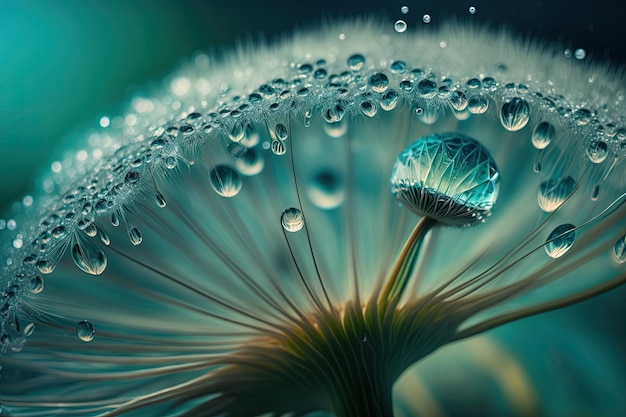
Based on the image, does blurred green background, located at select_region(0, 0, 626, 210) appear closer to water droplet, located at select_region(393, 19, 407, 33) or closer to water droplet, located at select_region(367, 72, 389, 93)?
water droplet, located at select_region(393, 19, 407, 33)

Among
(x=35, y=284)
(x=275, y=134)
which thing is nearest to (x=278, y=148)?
(x=275, y=134)

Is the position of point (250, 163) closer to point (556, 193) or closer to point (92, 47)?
point (556, 193)

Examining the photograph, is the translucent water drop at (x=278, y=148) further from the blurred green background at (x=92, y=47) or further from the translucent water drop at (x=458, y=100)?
the blurred green background at (x=92, y=47)

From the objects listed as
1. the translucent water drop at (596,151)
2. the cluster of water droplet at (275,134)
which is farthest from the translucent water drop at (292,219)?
the translucent water drop at (596,151)

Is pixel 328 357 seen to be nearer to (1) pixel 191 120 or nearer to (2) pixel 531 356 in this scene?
Result: (1) pixel 191 120

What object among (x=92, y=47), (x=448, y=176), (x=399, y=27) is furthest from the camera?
(x=92, y=47)

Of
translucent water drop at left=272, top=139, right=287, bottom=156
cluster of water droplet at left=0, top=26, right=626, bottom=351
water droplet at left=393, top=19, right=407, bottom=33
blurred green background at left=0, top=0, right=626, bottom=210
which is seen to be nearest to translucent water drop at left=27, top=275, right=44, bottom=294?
cluster of water droplet at left=0, top=26, right=626, bottom=351
